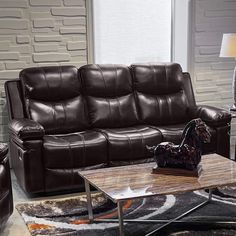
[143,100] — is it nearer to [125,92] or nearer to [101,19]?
[125,92]

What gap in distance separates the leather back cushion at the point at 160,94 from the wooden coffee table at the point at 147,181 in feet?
4.00

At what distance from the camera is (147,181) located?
9.18 ft

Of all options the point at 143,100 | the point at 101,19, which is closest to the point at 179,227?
the point at 143,100

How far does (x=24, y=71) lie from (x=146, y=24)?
5.09ft

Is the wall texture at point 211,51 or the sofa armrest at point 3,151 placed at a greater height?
the wall texture at point 211,51

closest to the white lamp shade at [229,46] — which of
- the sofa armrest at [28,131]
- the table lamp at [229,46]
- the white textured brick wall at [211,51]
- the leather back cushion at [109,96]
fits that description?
the table lamp at [229,46]

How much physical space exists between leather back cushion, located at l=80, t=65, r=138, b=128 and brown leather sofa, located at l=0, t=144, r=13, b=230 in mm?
1318

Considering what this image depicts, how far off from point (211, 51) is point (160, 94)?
1002 millimetres

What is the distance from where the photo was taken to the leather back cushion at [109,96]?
418 cm

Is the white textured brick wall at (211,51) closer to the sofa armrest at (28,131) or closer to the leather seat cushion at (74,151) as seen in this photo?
the leather seat cushion at (74,151)

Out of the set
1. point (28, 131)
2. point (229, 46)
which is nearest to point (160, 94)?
point (229, 46)

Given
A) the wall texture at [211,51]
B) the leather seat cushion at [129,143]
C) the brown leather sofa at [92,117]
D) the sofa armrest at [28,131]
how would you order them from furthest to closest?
1. the wall texture at [211,51]
2. the leather seat cushion at [129,143]
3. the brown leather sofa at [92,117]
4. the sofa armrest at [28,131]

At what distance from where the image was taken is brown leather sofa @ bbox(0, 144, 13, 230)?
Answer: 9.32ft

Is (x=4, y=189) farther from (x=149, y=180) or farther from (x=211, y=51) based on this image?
(x=211, y=51)
